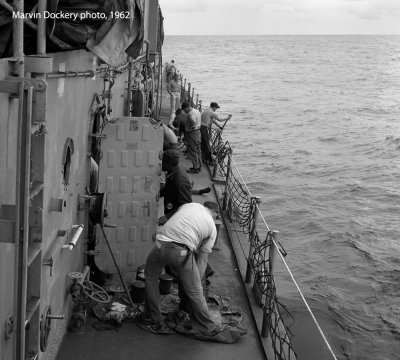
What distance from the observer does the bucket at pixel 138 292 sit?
725cm

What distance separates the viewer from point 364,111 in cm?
4984

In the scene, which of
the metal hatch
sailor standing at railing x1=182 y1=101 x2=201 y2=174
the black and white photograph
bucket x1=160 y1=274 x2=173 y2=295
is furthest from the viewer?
sailor standing at railing x1=182 y1=101 x2=201 y2=174

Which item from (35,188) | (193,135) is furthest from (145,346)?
(193,135)

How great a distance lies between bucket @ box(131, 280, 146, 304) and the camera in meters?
7.25

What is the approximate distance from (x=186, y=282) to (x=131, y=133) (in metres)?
2.13

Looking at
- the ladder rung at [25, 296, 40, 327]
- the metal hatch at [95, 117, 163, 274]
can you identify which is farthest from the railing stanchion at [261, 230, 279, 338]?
the ladder rung at [25, 296, 40, 327]

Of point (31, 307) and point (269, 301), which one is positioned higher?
point (31, 307)

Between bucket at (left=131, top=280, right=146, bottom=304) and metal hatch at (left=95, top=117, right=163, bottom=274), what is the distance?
541 millimetres

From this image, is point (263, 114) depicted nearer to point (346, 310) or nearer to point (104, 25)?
point (346, 310)

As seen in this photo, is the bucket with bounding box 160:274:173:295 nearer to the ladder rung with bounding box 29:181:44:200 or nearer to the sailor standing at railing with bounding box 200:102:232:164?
the ladder rung with bounding box 29:181:44:200

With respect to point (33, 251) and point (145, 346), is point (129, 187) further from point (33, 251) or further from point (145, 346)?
point (33, 251)

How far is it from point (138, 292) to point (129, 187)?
4.36 ft

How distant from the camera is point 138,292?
7277 mm

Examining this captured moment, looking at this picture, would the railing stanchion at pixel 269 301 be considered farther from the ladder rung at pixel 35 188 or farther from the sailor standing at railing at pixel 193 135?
the sailor standing at railing at pixel 193 135
